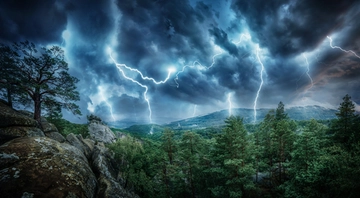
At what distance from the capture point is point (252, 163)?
800 inches

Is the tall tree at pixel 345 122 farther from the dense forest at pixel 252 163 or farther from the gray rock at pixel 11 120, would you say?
the gray rock at pixel 11 120

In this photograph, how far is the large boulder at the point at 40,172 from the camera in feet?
20.4

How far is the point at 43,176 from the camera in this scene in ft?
23.1

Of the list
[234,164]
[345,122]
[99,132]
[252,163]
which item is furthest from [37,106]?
[99,132]

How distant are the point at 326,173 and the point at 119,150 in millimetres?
30564

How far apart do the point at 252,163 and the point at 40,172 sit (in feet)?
77.0

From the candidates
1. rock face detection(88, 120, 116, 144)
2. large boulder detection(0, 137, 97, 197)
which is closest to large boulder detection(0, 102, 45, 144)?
large boulder detection(0, 137, 97, 197)

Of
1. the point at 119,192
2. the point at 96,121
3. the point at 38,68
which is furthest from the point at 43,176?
the point at 96,121

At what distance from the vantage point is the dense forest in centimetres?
1359

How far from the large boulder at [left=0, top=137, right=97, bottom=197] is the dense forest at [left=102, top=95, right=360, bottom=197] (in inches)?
576

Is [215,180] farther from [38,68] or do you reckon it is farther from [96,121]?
[96,121]

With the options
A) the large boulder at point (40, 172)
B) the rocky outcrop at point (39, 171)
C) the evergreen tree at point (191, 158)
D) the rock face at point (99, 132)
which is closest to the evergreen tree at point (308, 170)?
the evergreen tree at point (191, 158)

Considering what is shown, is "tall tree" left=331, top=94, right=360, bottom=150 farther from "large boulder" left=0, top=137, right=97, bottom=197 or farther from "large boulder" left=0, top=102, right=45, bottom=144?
"large boulder" left=0, top=102, right=45, bottom=144

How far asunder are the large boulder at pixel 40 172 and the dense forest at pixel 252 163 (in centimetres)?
1462
